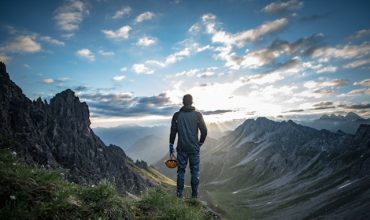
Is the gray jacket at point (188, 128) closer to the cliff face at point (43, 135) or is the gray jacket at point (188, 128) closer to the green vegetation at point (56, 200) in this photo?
the green vegetation at point (56, 200)

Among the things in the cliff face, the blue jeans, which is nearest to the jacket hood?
the blue jeans

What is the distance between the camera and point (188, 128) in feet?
55.5

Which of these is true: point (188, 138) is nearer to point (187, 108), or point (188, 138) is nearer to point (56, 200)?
point (187, 108)

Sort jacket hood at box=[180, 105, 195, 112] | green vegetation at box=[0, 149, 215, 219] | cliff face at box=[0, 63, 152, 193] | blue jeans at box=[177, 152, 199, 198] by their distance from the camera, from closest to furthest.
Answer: green vegetation at box=[0, 149, 215, 219] → blue jeans at box=[177, 152, 199, 198] → jacket hood at box=[180, 105, 195, 112] → cliff face at box=[0, 63, 152, 193]

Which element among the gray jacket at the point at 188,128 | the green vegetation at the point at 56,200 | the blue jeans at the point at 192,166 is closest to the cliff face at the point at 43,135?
the blue jeans at the point at 192,166

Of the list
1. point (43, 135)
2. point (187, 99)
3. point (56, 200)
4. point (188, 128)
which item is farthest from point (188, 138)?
point (43, 135)

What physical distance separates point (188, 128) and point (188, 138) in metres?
0.51

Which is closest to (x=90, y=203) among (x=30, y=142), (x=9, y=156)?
(x=9, y=156)

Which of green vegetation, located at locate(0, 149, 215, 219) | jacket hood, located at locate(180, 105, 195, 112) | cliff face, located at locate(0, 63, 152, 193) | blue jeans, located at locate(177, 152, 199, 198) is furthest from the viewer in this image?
cliff face, located at locate(0, 63, 152, 193)

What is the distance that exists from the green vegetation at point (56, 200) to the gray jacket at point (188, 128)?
587 cm

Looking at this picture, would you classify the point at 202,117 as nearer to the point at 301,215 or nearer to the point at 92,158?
the point at 301,215

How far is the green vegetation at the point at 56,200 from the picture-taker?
7341 millimetres

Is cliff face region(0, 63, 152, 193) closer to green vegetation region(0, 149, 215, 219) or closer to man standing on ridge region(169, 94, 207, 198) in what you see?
man standing on ridge region(169, 94, 207, 198)

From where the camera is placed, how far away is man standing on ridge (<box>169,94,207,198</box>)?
1673 centimetres
